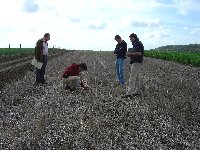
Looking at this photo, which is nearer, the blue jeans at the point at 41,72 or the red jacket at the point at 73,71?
the red jacket at the point at 73,71

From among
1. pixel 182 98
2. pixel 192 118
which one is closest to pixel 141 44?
pixel 182 98

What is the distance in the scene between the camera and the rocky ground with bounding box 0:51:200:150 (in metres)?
8.63

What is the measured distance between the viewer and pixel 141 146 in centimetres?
841

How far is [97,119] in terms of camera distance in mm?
10734

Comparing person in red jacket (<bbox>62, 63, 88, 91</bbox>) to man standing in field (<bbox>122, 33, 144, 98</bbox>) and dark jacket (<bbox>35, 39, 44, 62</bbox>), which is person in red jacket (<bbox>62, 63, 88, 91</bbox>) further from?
man standing in field (<bbox>122, 33, 144, 98</bbox>)

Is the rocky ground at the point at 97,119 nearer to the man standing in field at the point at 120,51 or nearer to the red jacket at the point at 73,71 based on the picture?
the red jacket at the point at 73,71

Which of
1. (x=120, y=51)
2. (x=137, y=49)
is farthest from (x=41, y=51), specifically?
(x=137, y=49)

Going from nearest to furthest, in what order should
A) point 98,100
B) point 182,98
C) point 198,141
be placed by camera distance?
point 198,141 < point 98,100 < point 182,98

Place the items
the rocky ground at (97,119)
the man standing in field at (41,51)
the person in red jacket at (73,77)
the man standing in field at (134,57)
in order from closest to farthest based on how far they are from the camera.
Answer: the rocky ground at (97,119), the man standing in field at (134,57), the person in red jacket at (73,77), the man standing in field at (41,51)

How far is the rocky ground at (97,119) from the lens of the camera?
8.63 metres

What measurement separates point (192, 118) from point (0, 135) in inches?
191

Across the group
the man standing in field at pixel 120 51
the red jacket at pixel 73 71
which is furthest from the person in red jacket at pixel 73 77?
the man standing in field at pixel 120 51

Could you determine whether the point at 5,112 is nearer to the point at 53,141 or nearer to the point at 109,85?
the point at 53,141

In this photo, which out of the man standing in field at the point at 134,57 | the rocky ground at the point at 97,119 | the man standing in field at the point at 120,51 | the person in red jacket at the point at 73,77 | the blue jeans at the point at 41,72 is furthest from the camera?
the blue jeans at the point at 41,72
